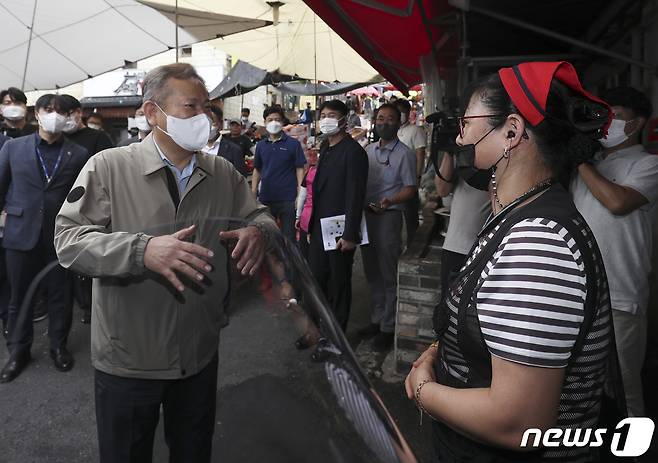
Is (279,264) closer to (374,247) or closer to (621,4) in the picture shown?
(374,247)

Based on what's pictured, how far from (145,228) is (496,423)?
1.18 metres

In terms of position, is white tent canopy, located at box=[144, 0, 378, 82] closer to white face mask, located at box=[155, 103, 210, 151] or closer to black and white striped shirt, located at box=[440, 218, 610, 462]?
white face mask, located at box=[155, 103, 210, 151]

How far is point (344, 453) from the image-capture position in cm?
92

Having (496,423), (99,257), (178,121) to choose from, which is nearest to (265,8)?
(178,121)

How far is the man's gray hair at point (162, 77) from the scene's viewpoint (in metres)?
1.75

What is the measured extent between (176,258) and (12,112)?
4.41 meters

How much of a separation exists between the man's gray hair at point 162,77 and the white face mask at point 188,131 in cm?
4

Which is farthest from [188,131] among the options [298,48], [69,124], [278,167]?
[298,48]

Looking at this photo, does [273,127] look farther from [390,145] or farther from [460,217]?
[460,217]

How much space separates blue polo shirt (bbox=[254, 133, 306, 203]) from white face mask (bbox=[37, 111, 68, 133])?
244cm

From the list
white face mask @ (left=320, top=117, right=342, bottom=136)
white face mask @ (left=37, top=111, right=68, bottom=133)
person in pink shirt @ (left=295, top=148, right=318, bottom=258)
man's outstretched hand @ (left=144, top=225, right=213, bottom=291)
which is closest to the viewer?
man's outstretched hand @ (left=144, top=225, right=213, bottom=291)

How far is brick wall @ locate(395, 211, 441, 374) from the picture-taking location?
337 centimetres

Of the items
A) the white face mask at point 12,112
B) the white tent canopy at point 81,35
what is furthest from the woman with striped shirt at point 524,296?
the white tent canopy at point 81,35

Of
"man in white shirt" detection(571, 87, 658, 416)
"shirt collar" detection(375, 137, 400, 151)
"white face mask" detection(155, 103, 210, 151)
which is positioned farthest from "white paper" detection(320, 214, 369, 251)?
"white face mask" detection(155, 103, 210, 151)
